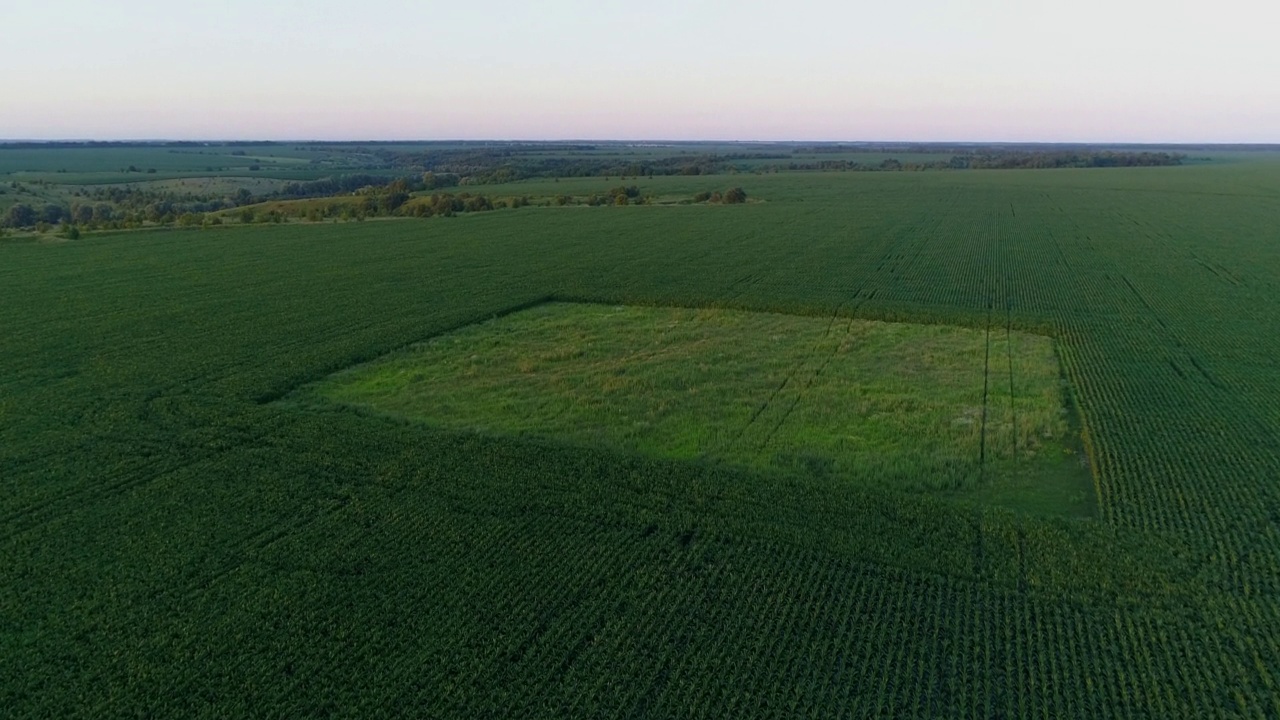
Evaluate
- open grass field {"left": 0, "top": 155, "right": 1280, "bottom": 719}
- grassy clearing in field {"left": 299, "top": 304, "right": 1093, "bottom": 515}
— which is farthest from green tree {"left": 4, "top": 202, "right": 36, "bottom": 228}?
grassy clearing in field {"left": 299, "top": 304, "right": 1093, "bottom": 515}

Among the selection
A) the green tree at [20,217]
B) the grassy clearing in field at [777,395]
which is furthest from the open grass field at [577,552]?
the green tree at [20,217]

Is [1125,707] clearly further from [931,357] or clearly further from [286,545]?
→ [931,357]

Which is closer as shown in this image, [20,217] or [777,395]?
[777,395]

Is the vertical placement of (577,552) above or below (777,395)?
below

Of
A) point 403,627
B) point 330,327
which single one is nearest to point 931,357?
point 403,627

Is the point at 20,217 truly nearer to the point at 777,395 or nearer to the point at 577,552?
the point at 777,395

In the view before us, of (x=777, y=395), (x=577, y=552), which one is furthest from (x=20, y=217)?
(x=577, y=552)
